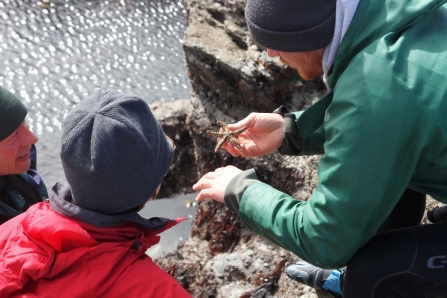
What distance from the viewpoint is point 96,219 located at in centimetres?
180

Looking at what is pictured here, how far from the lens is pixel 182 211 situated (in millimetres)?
5457

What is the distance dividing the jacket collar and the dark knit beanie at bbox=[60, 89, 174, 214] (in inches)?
1.1

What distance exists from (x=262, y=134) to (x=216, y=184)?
529 mm

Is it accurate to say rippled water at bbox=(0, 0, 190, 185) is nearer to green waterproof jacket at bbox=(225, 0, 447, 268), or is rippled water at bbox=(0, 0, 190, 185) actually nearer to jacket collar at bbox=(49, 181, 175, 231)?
jacket collar at bbox=(49, 181, 175, 231)

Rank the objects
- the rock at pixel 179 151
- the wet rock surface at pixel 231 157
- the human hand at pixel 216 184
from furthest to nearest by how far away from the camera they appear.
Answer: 1. the rock at pixel 179 151
2. the wet rock surface at pixel 231 157
3. the human hand at pixel 216 184

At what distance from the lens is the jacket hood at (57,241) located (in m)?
1.73

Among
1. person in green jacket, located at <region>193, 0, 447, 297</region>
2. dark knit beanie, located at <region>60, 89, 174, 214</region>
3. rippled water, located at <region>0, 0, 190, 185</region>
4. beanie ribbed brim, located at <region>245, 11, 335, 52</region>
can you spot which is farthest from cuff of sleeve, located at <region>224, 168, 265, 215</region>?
rippled water, located at <region>0, 0, 190, 185</region>

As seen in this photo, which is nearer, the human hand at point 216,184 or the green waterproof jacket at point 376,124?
the green waterproof jacket at point 376,124

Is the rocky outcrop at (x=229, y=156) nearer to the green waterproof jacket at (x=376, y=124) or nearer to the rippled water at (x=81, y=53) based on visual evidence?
the green waterproof jacket at (x=376, y=124)

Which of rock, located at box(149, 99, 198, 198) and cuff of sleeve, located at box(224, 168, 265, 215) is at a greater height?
cuff of sleeve, located at box(224, 168, 265, 215)

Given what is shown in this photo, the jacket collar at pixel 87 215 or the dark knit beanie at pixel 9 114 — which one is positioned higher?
the jacket collar at pixel 87 215

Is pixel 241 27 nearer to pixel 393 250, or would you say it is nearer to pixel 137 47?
pixel 137 47

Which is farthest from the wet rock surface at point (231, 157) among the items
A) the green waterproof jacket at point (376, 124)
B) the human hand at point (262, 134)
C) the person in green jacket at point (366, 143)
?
the green waterproof jacket at point (376, 124)

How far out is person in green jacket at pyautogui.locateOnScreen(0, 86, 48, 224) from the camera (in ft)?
8.85
